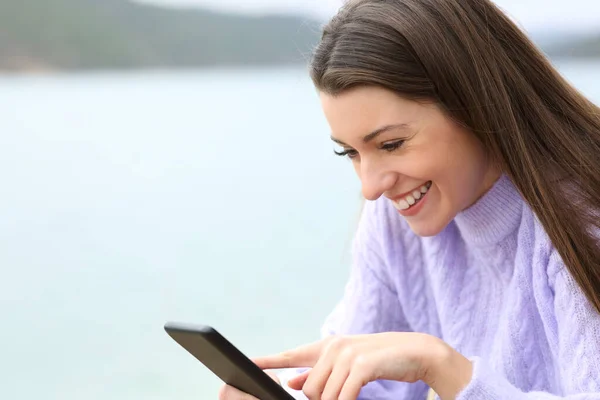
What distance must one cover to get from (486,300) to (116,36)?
552 cm

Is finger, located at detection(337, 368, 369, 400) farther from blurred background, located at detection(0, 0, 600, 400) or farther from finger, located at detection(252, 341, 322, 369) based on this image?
blurred background, located at detection(0, 0, 600, 400)

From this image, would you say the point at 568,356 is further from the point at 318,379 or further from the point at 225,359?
the point at 225,359

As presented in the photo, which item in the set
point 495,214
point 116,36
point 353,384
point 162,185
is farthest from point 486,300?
point 116,36

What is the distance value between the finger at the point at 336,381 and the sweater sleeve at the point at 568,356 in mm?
143

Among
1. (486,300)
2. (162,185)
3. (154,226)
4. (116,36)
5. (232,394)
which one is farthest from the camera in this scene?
(116,36)

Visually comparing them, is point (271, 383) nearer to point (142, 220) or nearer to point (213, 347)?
point (213, 347)

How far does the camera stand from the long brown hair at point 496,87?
1068 mm

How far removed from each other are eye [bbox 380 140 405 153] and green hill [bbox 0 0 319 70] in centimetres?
482

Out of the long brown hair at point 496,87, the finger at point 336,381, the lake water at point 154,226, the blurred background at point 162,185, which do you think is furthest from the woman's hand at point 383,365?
the lake water at point 154,226

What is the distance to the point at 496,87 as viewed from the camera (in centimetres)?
109

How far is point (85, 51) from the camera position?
6215mm

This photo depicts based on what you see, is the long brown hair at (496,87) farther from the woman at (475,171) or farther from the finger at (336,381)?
the finger at (336,381)

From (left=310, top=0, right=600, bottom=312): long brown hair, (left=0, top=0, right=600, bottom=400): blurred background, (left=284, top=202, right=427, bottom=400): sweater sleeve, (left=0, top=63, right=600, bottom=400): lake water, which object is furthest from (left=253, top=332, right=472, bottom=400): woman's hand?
(left=0, top=63, right=600, bottom=400): lake water

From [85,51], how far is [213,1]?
1077mm
